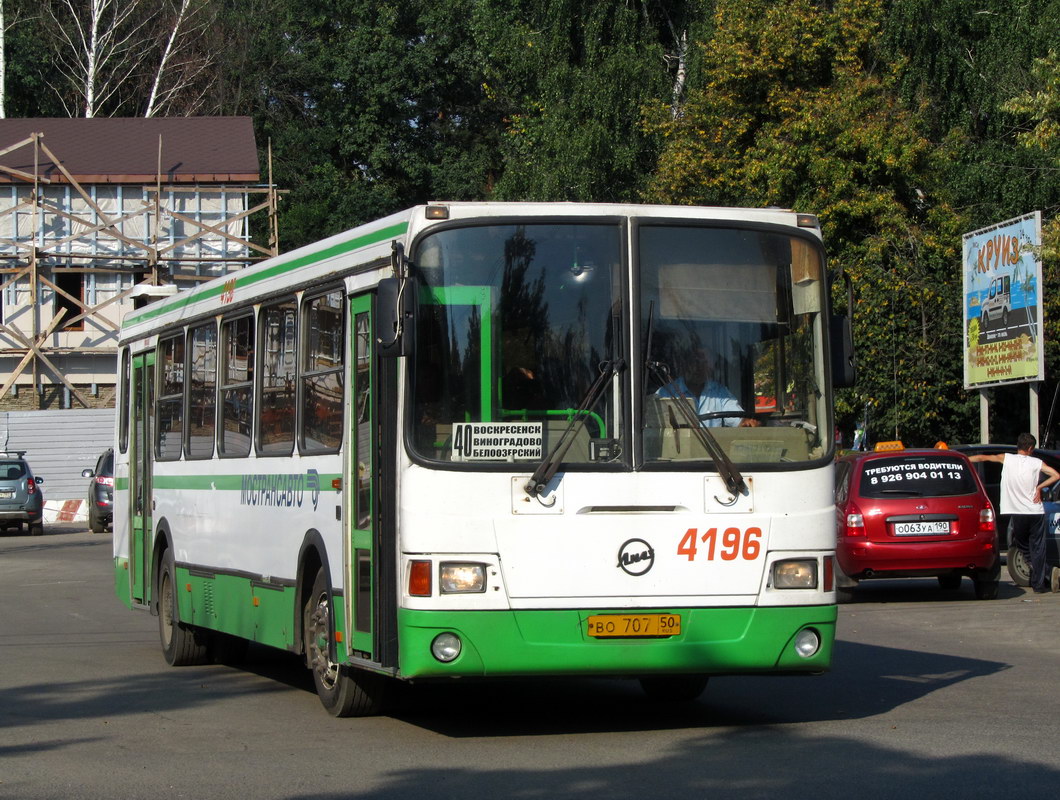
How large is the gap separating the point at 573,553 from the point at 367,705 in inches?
82.0

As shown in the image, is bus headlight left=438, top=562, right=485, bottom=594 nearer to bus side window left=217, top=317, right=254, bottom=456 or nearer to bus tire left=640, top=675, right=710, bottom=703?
bus tire left=640, top=675, right=710, bottom=703

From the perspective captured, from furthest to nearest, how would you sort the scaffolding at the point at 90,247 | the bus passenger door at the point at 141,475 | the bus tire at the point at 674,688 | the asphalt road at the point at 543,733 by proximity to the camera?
the scaffolding at the point at 90,247
the bus passenger door at the point at 141,475
the bus tire at the point at 674,688
the asphalt road at the point at 543,733

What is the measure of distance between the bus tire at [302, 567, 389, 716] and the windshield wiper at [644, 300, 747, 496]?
2459 millimetres

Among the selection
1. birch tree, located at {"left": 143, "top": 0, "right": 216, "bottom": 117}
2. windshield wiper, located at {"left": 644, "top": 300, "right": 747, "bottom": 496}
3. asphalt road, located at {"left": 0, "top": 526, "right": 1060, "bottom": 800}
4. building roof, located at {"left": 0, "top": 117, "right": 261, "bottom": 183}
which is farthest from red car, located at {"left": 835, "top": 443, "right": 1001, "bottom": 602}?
birch tree, located at {"left": 143, "top": 0, "right": 216, "bottom": 117}

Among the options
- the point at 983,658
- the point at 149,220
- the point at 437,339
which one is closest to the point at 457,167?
the point at 149,220

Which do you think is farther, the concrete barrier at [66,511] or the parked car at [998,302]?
the concrete barrier at [66,511]

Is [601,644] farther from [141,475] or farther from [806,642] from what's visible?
[141,475]

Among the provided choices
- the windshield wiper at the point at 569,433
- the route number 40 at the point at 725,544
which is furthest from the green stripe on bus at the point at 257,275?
the route number 40 at the point at 725,544

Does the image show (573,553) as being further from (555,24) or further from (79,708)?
(555,24)

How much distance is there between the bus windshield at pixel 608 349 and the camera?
8.71 m

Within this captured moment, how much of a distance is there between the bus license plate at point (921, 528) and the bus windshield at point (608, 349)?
9432mm

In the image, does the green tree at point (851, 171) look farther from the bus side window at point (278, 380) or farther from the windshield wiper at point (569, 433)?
the windshield wiper at point (569, 433)

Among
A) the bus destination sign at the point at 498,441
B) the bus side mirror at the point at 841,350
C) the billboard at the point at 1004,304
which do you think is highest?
the billboard at the point at 1004,304

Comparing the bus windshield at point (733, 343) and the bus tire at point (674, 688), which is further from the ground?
the bus windshield at point (733, 343)
